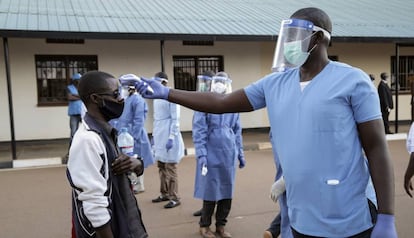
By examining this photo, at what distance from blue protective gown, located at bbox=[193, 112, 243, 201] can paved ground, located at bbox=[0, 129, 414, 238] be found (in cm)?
56

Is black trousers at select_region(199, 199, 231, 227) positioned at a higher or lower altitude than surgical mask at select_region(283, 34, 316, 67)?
lower

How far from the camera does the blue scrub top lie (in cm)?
180

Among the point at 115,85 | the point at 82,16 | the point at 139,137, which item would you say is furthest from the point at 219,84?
the point at 82,16

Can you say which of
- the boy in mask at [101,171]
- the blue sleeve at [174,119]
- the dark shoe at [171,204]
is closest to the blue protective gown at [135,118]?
the blue sleeve at [174,119]

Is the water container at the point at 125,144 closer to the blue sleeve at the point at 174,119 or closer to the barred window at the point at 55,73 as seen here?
the blue sleeve at the point at 174,119

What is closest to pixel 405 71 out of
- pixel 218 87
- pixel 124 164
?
pixel 218 87

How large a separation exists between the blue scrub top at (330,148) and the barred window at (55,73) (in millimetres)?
10550

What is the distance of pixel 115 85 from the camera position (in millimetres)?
2385

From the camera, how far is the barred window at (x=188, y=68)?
12.6 meters

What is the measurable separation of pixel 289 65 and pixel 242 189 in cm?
474

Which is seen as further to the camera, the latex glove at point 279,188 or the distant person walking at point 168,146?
the distant person walking at point 168,146

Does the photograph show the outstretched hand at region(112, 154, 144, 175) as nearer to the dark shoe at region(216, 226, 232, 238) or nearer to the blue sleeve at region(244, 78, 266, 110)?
the blue sleeve at region(244, 78, 266, 110)

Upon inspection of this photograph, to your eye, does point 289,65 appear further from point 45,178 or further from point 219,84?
point 45,178

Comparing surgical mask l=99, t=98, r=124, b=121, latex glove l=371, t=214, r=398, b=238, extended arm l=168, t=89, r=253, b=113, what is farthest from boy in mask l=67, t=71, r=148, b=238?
latex glove l=371, t=214, r=398, b=238
